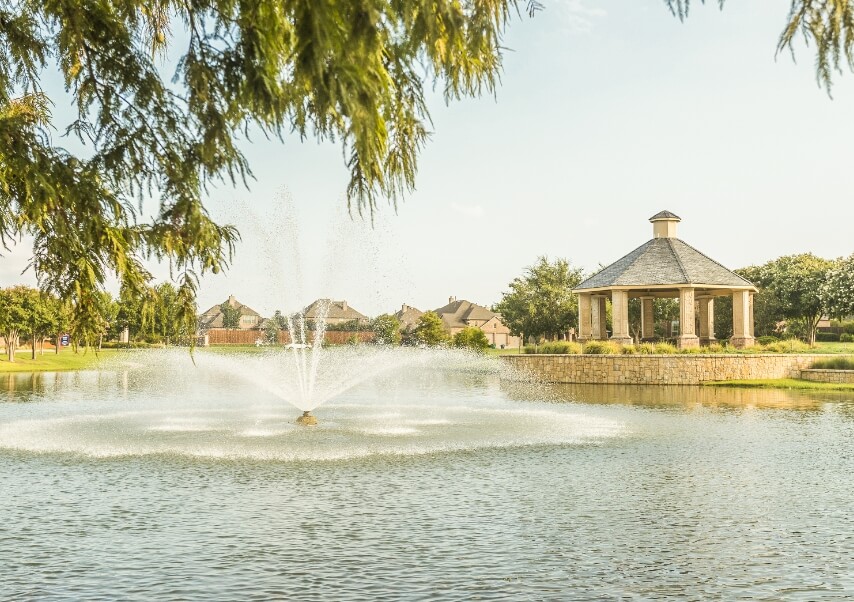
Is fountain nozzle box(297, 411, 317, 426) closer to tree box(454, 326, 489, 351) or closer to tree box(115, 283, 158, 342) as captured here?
tree box(115, 283, 158, 342)

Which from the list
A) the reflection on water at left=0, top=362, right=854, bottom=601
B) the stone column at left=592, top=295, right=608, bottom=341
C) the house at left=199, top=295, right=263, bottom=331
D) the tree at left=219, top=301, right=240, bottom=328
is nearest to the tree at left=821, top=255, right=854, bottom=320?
the stone column at left=592, top=295, right=608, bottom=341

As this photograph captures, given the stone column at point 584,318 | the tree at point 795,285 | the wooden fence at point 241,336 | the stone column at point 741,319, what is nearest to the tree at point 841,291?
the tree at point 795,285

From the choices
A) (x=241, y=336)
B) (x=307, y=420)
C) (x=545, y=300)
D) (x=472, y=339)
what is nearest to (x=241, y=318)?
(x=241, y=336)

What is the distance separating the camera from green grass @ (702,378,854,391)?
94.2 feet

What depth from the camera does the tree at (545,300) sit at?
172 feet

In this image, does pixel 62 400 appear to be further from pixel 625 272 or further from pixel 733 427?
pixel 625 272

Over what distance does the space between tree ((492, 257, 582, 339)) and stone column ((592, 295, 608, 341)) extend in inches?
424

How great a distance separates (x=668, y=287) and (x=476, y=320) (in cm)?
7304

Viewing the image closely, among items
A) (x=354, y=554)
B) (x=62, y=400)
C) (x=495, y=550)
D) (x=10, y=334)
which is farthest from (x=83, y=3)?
(x=10, y=334)

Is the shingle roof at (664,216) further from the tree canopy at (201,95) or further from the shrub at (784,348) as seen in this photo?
the tree canopy at (201,95)

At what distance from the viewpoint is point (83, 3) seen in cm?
536

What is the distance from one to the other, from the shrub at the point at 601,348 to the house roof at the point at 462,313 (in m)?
71.2

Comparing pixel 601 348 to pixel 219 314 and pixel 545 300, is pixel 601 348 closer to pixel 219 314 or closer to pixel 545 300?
pixel 545 300

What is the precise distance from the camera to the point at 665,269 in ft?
123
